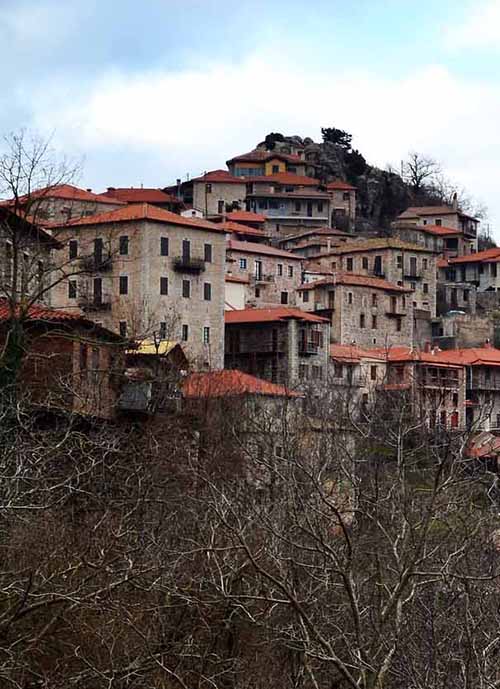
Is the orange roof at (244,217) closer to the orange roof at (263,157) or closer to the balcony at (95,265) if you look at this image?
the orange roof at (263,157)

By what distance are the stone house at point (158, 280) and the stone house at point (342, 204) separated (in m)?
51.5

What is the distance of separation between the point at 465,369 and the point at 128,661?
63504mm

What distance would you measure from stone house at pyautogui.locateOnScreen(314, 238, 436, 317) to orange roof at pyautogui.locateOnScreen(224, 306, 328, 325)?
24.6 meters

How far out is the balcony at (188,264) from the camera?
66.9 meters

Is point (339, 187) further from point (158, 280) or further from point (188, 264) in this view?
point (158, 280)

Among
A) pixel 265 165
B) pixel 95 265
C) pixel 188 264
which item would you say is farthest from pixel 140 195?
pixel 95 265

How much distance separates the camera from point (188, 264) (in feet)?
221

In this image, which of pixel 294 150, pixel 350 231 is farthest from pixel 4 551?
pixel 294 150

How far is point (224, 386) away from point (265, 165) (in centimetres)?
8281

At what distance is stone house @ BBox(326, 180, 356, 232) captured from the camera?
11919 centimetres

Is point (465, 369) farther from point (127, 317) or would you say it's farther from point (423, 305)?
point (127, 317)

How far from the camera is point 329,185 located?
122 metres

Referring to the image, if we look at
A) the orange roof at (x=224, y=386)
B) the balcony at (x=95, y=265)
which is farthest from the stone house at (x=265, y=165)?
the orange roof at (x=224, y=386)

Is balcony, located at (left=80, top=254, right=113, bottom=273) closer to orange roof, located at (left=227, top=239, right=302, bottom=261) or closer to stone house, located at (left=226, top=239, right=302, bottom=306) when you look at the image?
stone house, located at (left=226, top=239, right=302, bottom=306)
